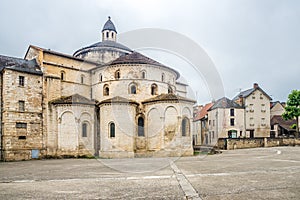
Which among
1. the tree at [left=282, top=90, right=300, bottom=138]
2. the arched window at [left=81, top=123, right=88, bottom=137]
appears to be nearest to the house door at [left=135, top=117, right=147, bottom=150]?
the arched window at [left=81, top=123, right=88, bottom=137]

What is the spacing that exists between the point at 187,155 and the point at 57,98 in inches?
660

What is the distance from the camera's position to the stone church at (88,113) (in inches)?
1077

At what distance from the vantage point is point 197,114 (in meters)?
55.8

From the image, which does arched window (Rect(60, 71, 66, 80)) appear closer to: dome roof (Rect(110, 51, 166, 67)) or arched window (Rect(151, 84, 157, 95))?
dome roof (Rect(110, 51, 166, 67))

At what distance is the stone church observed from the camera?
1077 inches

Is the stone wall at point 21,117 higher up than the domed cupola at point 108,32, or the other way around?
the domed cupola at point 108,32

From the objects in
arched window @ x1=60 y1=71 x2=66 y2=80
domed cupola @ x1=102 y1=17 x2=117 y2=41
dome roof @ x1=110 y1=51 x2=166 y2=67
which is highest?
domed cupola @ x1=102 y1=17 x2=117 y2=41

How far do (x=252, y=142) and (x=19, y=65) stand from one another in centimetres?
3328

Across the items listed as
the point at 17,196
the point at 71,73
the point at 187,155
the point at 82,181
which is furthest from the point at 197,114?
the point at 17,196

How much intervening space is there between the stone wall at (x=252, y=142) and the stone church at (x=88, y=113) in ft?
33.1

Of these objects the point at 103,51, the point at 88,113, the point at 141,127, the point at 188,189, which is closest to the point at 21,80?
the point at 88,113

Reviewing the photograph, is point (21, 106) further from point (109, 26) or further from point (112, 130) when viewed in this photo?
point (109, 26)

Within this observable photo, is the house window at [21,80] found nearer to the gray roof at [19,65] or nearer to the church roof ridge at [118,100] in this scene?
the gray roof at [19,65]

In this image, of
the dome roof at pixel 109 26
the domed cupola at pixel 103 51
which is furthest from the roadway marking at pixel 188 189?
the dome roof at pixel 109 26
